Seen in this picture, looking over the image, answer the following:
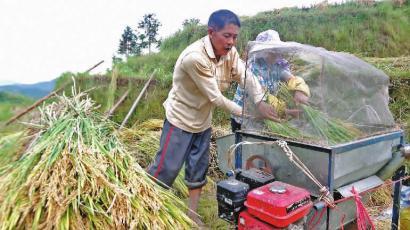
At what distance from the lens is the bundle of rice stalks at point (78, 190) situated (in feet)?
7.75

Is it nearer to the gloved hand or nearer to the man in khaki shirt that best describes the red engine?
the gloved hand

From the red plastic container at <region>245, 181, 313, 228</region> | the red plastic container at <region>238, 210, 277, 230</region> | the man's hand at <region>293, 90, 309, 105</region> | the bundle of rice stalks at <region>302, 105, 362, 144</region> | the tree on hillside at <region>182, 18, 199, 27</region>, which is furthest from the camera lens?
the tree on hillside at <region>182, 18, 199, 27</region>

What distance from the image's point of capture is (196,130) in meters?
3.22

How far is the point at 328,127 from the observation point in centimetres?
253

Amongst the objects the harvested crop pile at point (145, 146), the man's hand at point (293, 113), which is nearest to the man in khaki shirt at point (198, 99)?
the man's hand at point (293, 113)

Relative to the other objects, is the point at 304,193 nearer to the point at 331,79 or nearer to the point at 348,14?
the point at 331,79

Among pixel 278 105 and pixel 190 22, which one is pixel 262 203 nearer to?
pixel 278 105

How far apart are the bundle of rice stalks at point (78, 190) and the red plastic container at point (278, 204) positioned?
73 centimetres

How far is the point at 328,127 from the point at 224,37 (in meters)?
1.04

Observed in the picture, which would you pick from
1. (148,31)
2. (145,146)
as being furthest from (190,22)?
(145,146)

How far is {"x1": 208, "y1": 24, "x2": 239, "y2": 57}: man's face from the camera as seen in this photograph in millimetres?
2865

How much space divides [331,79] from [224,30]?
882mm

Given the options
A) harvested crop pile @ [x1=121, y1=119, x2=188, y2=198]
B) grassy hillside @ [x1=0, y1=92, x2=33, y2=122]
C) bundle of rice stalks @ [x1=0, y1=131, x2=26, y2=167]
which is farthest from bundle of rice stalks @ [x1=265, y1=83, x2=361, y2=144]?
grassy hillside @ [x1=0, y1=92, x2=33, y2=122]

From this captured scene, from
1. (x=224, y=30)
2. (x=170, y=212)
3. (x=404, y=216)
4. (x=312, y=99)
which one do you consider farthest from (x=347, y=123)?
(x=170, y=212)
